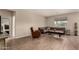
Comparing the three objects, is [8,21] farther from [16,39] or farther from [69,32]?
[69,32]

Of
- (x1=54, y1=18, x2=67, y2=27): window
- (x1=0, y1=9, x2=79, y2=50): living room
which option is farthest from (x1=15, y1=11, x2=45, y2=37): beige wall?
(x1=54, y1=18, x2=67, y2=27): window

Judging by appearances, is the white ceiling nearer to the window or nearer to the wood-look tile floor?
the window

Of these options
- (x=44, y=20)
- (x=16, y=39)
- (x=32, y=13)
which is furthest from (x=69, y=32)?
(x=16, y=39)

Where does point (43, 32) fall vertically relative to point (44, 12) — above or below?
below

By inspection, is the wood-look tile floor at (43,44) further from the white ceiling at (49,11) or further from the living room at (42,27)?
the white ceiling at (49,11)

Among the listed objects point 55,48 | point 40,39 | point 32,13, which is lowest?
point 55,48

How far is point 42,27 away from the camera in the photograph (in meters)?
2.66

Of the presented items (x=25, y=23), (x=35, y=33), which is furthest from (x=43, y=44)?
(x=25, y=23)

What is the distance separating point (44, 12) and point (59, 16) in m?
0.34

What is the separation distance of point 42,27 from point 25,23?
0.38m

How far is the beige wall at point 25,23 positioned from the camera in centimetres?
261

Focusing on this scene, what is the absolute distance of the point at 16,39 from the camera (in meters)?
2.58

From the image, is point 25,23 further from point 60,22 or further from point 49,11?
point 60,22

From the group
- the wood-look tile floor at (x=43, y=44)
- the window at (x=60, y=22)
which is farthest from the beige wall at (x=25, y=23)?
the window at (x=60, y=22)
